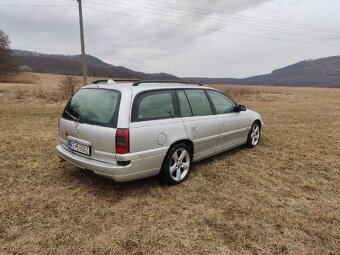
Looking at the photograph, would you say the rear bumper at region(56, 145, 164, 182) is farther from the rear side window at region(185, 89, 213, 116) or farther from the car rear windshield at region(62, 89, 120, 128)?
the rear side window at region(185, 89, 213, 116)

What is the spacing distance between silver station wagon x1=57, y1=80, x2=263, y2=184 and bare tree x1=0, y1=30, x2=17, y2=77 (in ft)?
122

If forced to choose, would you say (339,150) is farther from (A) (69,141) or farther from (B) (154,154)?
(A) (69,141)

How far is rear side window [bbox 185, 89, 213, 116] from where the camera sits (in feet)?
16.4

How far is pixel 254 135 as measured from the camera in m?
6.87

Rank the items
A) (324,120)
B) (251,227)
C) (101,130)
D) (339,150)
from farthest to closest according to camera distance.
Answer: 1. (324,120)
2. (339,150)
3. (101,130)
4. (251,227)

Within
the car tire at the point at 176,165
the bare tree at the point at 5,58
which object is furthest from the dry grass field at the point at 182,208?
the bare tree at the point at 5,58

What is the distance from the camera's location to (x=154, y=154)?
4086 mm

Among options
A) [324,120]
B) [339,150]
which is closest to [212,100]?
[339,150]

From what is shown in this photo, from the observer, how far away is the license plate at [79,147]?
13.5ft

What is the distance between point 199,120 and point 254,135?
2.50 meters

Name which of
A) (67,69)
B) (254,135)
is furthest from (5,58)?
(67,69)

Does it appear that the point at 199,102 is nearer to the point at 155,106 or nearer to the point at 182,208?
the point at 155,106

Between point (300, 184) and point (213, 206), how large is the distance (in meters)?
1.75

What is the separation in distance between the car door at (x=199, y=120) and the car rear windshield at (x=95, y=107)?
1220 mm
